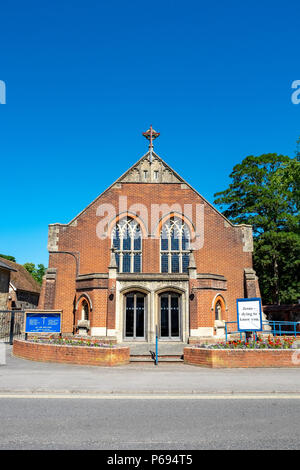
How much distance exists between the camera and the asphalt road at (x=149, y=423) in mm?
5074

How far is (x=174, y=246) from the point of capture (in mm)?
21891

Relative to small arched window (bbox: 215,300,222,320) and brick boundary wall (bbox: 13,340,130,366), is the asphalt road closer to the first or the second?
brick boundary wall (bbox: 13,340,130,366)

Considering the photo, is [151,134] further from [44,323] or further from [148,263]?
[44,323]

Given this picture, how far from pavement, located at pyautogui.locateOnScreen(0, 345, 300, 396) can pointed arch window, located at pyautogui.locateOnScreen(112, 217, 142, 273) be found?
9.29 m

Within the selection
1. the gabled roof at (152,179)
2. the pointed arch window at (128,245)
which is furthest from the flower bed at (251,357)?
the gabled roof at (152,179)

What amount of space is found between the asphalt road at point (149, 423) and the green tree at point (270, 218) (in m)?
22.4

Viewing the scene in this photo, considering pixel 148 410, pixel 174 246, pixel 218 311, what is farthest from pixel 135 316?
pixel 148 410

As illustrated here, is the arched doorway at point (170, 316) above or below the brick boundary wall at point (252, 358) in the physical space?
above

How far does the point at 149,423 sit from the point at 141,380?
12.3 feet

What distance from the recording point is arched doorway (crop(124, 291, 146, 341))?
18547 mm

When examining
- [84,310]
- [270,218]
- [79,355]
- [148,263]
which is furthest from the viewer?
[270,218]

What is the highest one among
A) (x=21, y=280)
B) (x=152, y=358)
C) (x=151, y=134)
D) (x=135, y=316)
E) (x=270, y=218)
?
(x=151, y=134)

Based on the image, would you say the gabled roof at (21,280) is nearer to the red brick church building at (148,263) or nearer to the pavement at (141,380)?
the red brick church building at (148,263)

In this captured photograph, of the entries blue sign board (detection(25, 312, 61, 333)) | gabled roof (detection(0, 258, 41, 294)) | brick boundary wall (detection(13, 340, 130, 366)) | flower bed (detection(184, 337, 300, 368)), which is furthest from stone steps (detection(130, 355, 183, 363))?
gabled roof (detection(0, 258, 41, 294))
